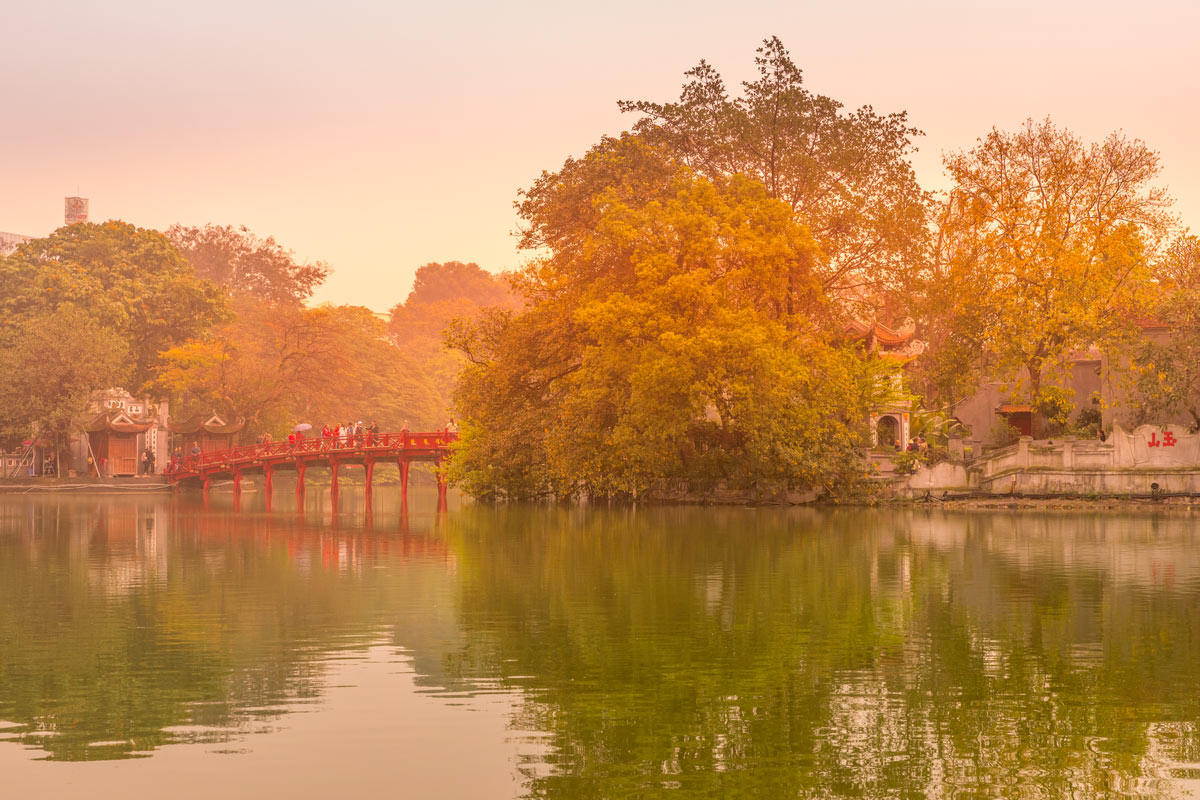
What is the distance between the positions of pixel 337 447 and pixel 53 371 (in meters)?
17.9

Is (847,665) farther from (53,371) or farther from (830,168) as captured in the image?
(53,371)

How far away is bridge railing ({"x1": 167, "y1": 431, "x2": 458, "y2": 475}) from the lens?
60938 millimetres

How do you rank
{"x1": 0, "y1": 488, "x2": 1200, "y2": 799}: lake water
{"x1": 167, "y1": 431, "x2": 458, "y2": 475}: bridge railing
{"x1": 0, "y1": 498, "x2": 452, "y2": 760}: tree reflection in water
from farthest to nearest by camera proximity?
{"x1": 167, "y1": 431, "x2": 458, "y2": 475}: bridge railing, {"x1": 0, "y1": 498, "x2": 452, "y2": 760}: tree reflection in water, {"x1": 0, "y1": 488, "x2": 1200, "y2": 799}: lake water

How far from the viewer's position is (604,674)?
14.8 m

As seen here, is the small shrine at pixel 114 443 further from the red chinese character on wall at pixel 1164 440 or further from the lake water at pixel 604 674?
the red chinese character on wall at pixel 1164 440

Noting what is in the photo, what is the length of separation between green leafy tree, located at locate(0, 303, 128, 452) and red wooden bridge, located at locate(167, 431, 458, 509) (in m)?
8.09

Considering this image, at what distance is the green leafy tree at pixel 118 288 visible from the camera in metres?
76.2

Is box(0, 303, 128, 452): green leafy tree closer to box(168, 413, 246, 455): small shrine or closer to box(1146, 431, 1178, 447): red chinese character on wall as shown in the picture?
box(168, 413, 246, 455): small shrine

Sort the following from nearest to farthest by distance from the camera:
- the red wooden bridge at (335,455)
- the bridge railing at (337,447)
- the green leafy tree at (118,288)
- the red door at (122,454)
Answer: the red wooden bridge at (335,455) < the bridge railing at (337,447) < the red door at (122,454) < the green leafy tree at (118,288)

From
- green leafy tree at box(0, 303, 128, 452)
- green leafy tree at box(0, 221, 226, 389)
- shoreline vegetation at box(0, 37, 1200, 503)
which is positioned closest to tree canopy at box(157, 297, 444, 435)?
green leafy tree at box(0, 221, 226, 389)

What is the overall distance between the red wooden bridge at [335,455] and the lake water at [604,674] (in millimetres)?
30121

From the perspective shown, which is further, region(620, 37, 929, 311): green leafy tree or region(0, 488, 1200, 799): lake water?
region(620, 37, 929, 311): green leafy tree

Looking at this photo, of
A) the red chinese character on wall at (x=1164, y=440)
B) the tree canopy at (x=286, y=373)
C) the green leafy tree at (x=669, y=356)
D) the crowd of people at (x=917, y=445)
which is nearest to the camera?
the green leafy tree at (x=669, y=356)

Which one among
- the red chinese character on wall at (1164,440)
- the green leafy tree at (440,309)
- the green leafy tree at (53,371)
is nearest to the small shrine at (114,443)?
the green leafy tree at (53,371)
